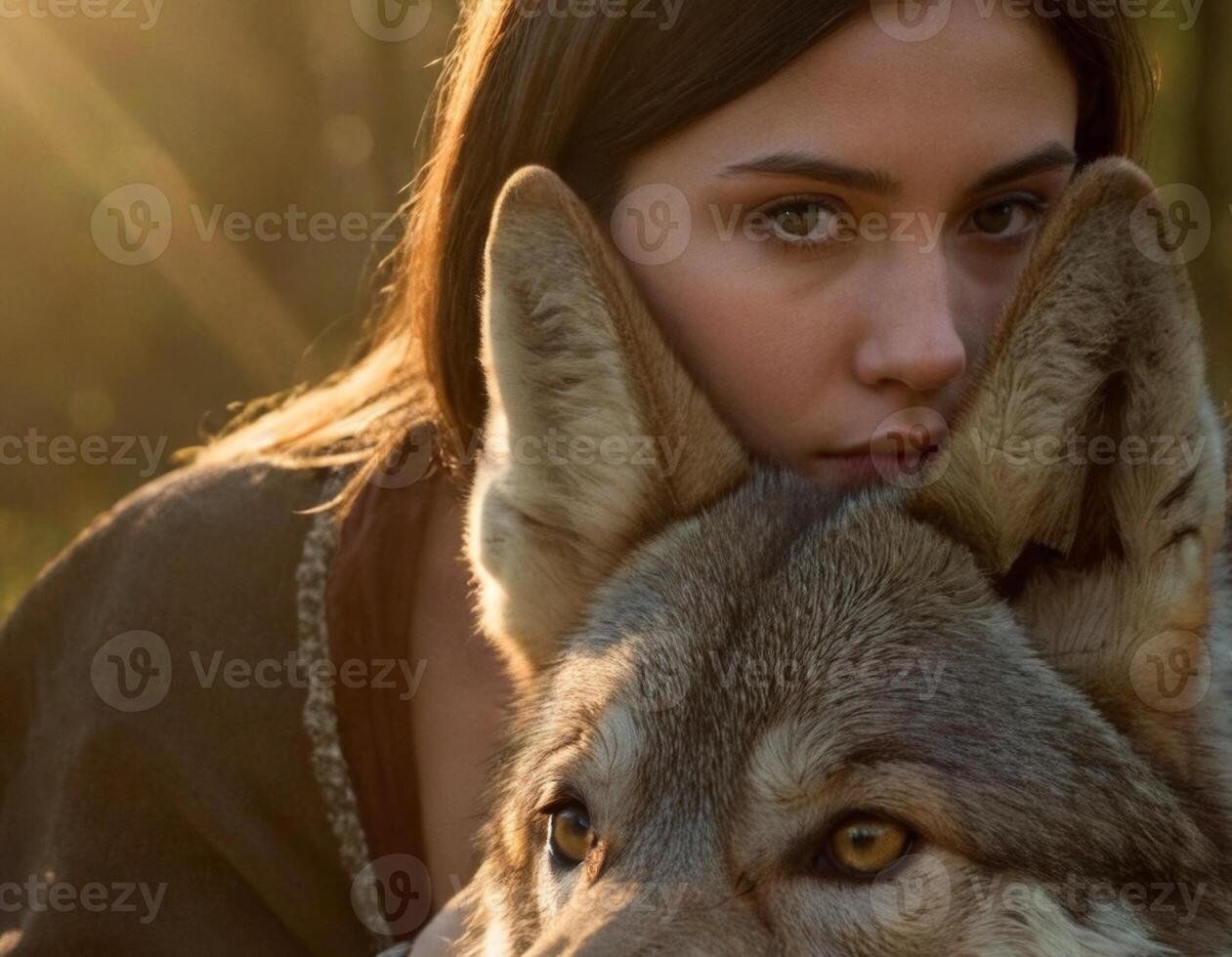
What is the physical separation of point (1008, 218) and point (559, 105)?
1126 millimetres

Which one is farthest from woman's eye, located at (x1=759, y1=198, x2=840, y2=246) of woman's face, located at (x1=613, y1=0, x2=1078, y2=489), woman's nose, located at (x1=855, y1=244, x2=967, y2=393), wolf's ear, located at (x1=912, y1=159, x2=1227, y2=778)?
wolf's ear, located at (x1=912, y1=159, x2=1227, y2=778)

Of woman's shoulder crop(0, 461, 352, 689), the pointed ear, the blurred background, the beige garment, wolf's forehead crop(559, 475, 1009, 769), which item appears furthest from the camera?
the blurred background

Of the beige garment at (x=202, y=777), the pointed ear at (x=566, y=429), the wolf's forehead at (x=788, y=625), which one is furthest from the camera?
the beige garment at (x=202, y=777)

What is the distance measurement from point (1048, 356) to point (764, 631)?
0.72 m

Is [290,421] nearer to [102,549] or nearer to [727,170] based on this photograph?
[102,549]

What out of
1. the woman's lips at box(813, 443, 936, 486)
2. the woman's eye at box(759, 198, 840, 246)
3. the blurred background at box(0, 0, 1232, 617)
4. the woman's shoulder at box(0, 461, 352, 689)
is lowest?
the woman's lips at box(813, 443, 936, 486)

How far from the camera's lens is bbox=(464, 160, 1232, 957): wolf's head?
7.70 ft

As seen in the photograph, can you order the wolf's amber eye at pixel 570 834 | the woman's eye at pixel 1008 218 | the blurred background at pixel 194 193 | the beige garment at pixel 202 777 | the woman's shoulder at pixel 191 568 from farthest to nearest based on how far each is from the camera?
the blurred background at pixel 194 193 < the woman's shoulder at pixel 191 568 < the beige garment at pixel 202 777 < the woman's eye at pixel 1008 218 < the wolf's amber eye at pixel 570 834

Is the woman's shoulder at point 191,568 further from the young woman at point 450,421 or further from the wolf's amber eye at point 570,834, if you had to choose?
the wolf's amber eye at point 570,834

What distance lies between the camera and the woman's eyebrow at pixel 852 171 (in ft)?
10.2

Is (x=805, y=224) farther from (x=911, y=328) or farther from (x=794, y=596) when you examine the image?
(x=794, y=596)

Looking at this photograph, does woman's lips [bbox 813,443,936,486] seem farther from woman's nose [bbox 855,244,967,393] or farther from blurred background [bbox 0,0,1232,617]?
blurred background [bbox 0,0,1232,617]

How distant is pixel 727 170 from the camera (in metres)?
3.21

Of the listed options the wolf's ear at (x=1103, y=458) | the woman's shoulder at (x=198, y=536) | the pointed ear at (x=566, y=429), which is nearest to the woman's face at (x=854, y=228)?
the pointed ear at (x=566, y=429)
